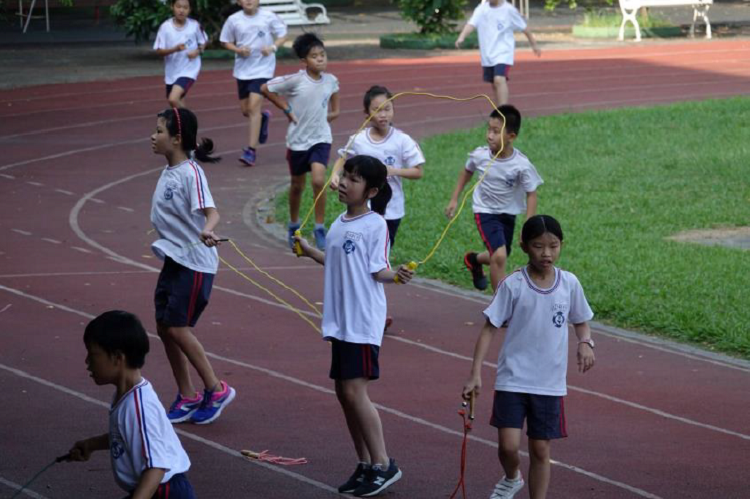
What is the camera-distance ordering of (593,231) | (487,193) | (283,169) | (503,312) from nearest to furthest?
(503,312) → (487,193) → (593,231) → (283,169)

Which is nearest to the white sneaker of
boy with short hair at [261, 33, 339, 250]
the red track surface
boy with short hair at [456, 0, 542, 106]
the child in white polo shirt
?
the red track surface

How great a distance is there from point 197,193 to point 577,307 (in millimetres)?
2167

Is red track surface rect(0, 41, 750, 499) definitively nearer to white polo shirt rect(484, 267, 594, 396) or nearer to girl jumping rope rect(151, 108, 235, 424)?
girl jumping rope rect(151, 108, 235, 424)

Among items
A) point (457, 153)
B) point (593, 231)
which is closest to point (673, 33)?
point (457, 153)

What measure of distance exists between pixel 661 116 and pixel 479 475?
14206mm

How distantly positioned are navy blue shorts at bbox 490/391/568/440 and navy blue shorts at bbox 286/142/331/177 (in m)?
6.33

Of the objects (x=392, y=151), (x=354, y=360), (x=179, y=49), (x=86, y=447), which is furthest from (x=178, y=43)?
(x=86, y=447)

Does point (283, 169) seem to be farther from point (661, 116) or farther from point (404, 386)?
point (404, 386)

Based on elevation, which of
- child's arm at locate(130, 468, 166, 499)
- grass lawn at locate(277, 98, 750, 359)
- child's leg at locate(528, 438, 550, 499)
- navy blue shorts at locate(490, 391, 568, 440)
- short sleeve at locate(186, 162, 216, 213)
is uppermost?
short sleeve at locate(186, 162, 216, 213)

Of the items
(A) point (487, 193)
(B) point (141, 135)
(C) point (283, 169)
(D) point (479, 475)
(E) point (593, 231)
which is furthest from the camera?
(B) point (141, 135)

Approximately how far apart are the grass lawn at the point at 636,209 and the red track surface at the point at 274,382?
66 cm

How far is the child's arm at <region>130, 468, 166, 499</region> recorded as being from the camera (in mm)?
4340

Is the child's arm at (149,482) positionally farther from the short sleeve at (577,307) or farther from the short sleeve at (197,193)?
the short sleeve at (197,193)

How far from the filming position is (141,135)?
62.0 ft
